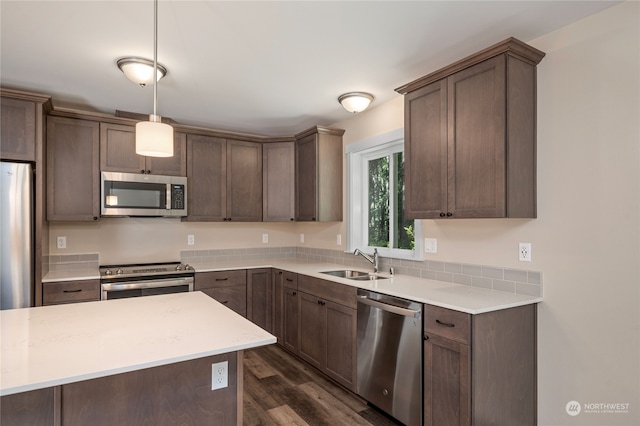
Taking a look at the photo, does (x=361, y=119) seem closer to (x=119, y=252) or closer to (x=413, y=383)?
(x=413, y=383)

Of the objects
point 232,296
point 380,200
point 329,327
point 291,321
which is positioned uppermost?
point 380,200

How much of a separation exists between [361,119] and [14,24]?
2740 mm

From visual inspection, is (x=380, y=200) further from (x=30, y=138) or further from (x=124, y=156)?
(x=30, y=138)

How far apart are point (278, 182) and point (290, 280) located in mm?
1239

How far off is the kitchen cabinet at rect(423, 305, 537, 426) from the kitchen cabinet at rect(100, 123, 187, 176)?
299 cm

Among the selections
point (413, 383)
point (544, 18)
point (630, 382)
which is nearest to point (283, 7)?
point (544, 18)

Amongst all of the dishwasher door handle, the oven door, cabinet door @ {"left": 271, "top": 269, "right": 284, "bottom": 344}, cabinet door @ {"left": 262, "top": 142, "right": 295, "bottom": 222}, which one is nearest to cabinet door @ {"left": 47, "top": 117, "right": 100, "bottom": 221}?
the oven door

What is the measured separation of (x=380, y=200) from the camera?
3.70 m

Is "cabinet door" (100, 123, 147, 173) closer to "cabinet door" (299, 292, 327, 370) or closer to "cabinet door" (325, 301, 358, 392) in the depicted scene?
"cabinet door" (299, 292, 327, 370)

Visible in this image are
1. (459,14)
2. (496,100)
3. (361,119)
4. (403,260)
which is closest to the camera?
(459,14)

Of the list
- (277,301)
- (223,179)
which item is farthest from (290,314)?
(223,179)

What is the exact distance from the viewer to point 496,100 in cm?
212

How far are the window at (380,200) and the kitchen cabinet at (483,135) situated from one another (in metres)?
0.67

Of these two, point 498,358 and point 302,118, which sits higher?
point 302,118
